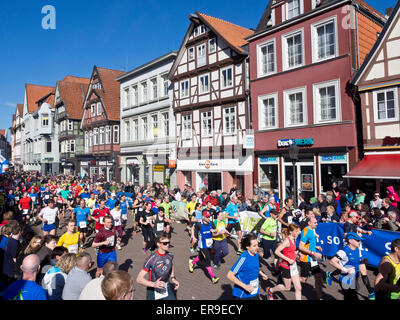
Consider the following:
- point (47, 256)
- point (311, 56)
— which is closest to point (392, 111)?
point (311, 56)

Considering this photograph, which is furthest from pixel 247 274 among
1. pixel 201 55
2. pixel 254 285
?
pixel 201 55

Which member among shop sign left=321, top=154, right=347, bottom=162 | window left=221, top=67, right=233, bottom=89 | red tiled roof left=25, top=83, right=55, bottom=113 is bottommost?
shop sign left=321, top=154, right=347, bottom=162

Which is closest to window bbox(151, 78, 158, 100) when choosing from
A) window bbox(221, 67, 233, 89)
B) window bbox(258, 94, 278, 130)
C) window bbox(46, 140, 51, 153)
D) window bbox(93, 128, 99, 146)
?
window bbox(221, 67, 233, 89)

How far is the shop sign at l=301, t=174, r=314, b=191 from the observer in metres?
15.9

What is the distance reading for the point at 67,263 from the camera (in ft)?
16.2

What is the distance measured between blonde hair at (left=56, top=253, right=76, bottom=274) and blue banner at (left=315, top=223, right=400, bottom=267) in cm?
723

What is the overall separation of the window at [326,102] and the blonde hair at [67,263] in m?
14.0

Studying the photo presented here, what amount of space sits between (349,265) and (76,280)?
4.78 meters

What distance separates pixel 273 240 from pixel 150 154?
21.4m

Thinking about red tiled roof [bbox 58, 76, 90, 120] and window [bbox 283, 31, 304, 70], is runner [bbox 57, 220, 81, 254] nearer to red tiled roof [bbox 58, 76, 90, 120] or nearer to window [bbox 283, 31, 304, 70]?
window [bbox 283, 31, 304, 70]

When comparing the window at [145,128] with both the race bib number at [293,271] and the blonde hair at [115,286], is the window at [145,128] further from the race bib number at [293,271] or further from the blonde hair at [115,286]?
the blonde hair at [115,286]

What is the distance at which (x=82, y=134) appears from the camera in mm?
43625

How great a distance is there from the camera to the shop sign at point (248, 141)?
18.2m

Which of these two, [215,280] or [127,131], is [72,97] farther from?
[215,280]
